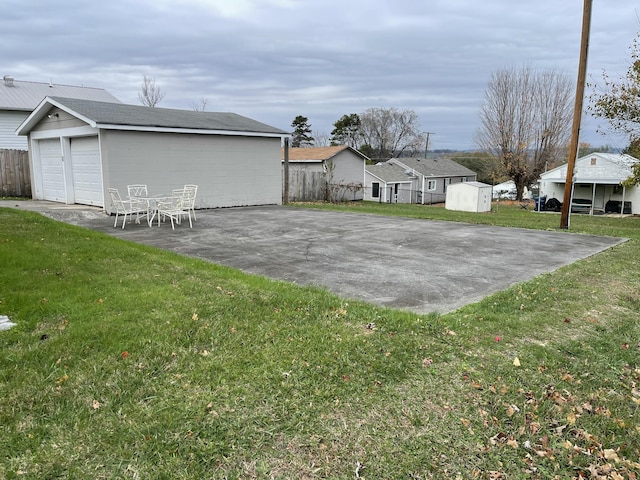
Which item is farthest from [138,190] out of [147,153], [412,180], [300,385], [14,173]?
A: [412,180]

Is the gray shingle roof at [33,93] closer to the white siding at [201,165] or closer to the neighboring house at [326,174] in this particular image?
the neighboring house at [326,174]

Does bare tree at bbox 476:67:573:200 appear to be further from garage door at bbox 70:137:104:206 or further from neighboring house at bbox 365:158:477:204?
garage door at bbox 70:137:104:206

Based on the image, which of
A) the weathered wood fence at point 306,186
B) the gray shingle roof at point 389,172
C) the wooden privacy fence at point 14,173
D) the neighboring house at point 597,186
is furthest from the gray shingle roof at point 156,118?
the gray shingle roof at point 389,172

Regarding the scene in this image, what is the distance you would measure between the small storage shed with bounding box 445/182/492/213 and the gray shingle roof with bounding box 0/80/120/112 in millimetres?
22532

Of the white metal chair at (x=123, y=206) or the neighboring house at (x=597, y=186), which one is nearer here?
the white metal chair at (x=123, y=206)

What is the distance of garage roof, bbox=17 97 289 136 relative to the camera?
42.9ft

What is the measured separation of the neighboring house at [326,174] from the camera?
2299 cm

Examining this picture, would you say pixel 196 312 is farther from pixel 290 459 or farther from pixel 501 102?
pixel 501 102

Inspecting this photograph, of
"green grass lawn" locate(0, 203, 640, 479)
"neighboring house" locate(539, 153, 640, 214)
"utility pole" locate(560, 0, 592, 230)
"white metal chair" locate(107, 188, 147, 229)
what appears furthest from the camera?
"neighboring house" locate(539, 153, 640, 214)

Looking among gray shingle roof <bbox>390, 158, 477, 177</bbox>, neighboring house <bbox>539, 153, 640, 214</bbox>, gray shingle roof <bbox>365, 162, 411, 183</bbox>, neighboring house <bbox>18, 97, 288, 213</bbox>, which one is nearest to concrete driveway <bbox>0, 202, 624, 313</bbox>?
neighboring house <bbox>18, 97, 288, 213</bbox>

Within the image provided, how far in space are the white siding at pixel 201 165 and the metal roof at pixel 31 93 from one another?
1485 cm

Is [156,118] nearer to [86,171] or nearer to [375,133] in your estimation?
[86,171]

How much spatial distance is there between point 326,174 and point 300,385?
71.9 ft

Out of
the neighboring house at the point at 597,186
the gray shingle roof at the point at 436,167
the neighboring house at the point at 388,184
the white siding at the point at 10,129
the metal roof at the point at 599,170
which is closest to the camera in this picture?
the white siding at the point at 10,129
